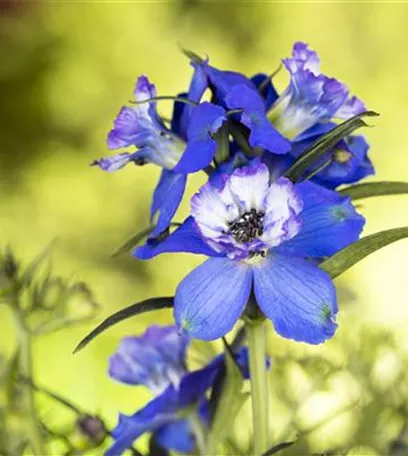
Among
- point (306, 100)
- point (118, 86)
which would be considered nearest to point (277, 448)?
point (306, 100)

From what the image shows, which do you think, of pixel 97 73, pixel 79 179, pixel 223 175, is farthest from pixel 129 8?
pixel 223 175

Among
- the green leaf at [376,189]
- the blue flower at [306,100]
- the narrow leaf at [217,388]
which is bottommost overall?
the narrow leaf at [217,388]

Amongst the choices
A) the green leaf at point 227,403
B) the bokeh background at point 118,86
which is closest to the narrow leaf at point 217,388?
the green leaf at point 227,403

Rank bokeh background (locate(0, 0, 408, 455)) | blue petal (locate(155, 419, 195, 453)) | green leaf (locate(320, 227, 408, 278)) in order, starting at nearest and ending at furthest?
1. green leaf (locate(320, 227, 408, 278))
2. blue petal (locate(155, 419, 195, 453))
3. bokeh background (locate(0, 0, 408, 455))

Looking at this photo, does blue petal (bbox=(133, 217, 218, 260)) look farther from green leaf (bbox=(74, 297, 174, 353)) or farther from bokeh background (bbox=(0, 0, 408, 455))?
bokeh background (bbox=(0, 0, 408, 455))

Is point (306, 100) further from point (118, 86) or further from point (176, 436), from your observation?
point (118, 86)

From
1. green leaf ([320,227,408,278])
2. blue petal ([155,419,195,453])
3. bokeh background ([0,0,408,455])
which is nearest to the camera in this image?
green leaf ([320,227,408,278])

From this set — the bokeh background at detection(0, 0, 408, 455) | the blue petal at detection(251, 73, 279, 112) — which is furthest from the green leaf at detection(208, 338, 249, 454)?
the bokeh background at detection(0, 0, 408, 455)

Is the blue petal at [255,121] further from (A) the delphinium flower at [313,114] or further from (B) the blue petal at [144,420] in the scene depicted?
(B) the blue petal at [144,420]
